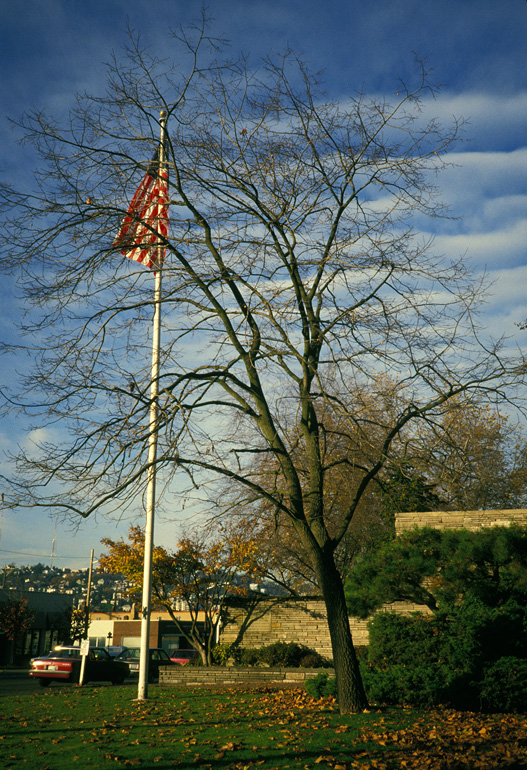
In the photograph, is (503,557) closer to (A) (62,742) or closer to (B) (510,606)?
(B) (510,606)

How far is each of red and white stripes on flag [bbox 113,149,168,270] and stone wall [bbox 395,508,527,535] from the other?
8.34 meters

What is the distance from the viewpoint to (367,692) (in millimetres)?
11875

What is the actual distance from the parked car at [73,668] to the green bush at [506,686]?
14975 millimetres

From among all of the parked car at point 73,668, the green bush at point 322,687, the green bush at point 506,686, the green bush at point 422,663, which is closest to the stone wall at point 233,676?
the parked car at point 73,668

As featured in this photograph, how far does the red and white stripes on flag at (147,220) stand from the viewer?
1067 centimetres

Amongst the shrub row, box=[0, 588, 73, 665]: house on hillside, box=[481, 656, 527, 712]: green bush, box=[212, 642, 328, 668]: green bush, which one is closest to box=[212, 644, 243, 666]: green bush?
box=[212, 642, 328, 668]: green bush

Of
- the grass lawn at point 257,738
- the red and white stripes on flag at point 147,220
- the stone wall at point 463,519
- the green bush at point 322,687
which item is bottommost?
the grass lawn at point 257,738

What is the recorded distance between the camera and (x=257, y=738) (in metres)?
8.70

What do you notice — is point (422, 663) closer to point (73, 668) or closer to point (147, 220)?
point (147, 220)

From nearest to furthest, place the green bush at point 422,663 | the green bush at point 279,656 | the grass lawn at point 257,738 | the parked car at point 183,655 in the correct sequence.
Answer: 1. the grass lawn at point 257,738
2. the green bush at point 422,663
3. the green bush at point 279,656
4. the parked car at point 183,655

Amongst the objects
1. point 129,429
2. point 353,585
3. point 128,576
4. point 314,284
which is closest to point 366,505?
point 128,576

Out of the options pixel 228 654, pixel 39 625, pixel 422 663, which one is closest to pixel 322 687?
pixel 422 663

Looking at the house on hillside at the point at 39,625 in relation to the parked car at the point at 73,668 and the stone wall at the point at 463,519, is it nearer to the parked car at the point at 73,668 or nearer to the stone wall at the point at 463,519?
the parked car at the point at 73,668

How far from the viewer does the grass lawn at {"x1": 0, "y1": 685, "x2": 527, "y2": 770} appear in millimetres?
7359
